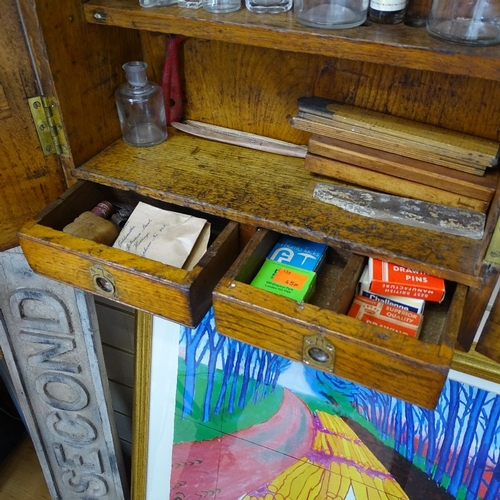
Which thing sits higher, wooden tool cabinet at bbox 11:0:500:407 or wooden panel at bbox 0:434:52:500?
wooden tool cabinet at bbox 11:0:500:407

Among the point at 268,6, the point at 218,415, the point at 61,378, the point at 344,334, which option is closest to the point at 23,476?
the point at 61,378

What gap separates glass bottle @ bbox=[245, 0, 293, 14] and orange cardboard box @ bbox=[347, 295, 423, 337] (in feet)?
1.38

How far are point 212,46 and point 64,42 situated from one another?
24 centimetres

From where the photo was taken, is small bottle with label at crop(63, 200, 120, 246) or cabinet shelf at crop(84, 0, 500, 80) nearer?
cabinet shelf at crop(84, 0, 500, 80)

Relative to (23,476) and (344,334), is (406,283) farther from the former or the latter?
(23,476)

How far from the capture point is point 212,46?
3.06ft

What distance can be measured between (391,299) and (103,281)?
415 millimetres

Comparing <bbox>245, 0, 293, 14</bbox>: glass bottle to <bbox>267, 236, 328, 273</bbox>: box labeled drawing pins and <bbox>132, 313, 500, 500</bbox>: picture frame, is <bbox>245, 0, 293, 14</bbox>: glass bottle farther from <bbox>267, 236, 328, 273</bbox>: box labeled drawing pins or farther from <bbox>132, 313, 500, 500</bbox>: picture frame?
<bbox>132, 313, 500, 500</bbox>: picture frame

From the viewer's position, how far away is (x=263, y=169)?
917 millimetres

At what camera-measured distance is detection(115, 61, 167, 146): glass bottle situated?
0.93 m

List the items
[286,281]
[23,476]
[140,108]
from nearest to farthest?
1. [286,281]
2. [140,108]
3. [23,476]

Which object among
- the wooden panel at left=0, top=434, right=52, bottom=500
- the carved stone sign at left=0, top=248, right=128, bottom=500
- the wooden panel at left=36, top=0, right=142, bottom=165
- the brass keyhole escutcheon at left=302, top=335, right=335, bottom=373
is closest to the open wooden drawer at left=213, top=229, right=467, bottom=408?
the brass keyhole escutcheon at left=302, top=335, right=335, bottom=373

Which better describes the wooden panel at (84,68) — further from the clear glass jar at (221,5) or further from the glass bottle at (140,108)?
the clear glass jar at (221,5)

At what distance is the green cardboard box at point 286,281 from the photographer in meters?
0.74
